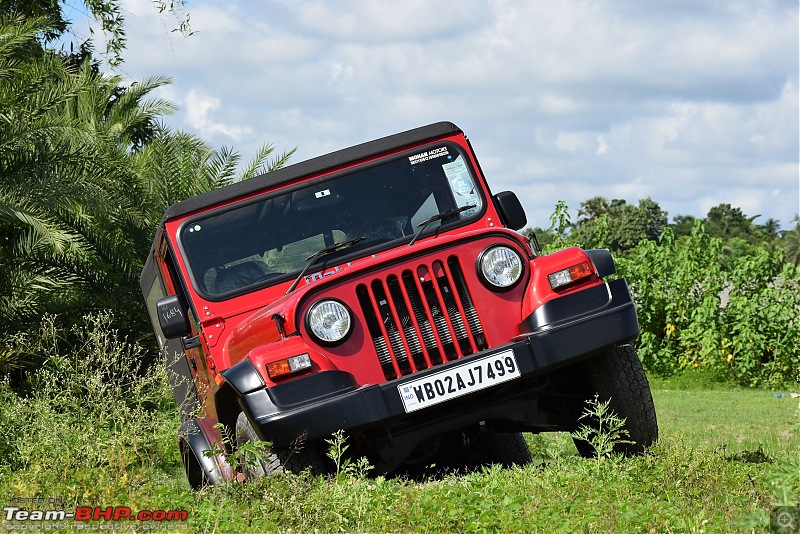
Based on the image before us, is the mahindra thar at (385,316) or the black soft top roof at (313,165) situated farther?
the black soft top roof at (313,165)

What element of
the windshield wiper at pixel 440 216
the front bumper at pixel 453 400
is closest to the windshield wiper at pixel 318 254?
the windshield wiper at pixel 440 216

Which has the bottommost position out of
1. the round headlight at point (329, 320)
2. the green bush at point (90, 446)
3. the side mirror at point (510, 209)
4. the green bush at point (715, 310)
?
the green bush at point (715, 310)

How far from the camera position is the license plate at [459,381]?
5926 millimetres

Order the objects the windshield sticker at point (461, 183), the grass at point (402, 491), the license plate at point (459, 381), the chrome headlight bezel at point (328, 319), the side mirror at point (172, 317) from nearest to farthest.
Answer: the grass at point (402, 491), the license plate at point (459, 381), the chrome headlight bezel at point (328, 319), the side mirror at point (172, 317), the windshield sticker at point (461, 183)

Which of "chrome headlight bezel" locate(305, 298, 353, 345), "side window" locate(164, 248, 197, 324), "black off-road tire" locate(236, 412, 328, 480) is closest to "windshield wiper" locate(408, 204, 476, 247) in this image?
"chrome headlight bezel" locate(305, 298, 353, 345)

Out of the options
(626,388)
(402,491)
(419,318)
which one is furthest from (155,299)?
(626,388)

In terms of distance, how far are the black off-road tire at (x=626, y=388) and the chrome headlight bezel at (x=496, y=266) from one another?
757mm

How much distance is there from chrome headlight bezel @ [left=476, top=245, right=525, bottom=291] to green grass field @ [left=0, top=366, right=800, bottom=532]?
107 cm

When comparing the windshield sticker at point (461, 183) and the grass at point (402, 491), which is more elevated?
the windshield sticker at point (461, 183)

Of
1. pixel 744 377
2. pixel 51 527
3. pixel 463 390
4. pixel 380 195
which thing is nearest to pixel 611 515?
pixel 463 390

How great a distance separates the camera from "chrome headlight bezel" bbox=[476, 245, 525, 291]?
6301mm

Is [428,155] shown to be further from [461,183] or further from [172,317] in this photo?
[172,317]

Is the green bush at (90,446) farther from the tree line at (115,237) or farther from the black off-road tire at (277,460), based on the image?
the tree line at (115,237)

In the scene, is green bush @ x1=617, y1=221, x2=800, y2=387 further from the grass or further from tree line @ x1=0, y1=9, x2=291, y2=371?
the grass
